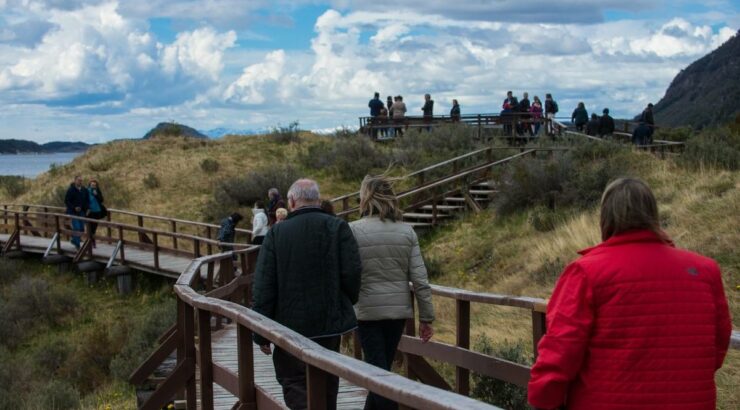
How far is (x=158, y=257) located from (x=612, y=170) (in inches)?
402

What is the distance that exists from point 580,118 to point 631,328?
28.5 meters

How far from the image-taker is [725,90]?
8912 centimetres

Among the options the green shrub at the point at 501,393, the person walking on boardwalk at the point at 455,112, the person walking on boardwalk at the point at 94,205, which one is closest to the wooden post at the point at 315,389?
the green shrub at the point at 501,393

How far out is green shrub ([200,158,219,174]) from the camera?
106ft

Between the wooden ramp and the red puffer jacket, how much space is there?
2.94m

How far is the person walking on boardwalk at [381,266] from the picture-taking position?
5.77 m

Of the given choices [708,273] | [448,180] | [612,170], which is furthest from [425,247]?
[708,273]

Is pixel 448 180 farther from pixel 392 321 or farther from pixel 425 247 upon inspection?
pixel 392 321

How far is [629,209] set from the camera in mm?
3430

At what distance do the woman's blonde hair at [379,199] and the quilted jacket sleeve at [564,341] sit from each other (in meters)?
2.40

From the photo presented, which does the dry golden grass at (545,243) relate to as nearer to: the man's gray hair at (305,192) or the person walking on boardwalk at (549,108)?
the man's gray hair at (305,192)

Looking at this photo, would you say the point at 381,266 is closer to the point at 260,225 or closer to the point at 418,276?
the point at 418,276

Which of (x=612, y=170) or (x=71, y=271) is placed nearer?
(x=612, y=170)

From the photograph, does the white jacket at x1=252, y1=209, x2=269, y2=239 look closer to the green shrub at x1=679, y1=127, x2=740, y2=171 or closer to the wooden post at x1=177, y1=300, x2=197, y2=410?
the wooden post at x1=177, y1=300, x2=197, y2=410
